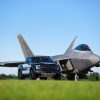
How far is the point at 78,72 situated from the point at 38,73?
9.00m

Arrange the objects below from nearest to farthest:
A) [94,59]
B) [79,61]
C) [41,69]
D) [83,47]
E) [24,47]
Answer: [41,69] → [94,59] → [79,61] → [83,47] → [24,47]

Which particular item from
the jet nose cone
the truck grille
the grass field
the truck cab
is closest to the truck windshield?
the truck cab

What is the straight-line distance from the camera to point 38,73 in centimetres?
2108

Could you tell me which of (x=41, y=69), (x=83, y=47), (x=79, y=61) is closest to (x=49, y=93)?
(x=41, y=69)

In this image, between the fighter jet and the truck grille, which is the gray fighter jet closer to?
the fighter jet

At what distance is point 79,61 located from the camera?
29.4 meters

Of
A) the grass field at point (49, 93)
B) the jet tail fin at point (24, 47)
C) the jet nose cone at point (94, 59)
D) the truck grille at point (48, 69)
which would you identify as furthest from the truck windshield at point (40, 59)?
the jet tail fin at point (24, 47)

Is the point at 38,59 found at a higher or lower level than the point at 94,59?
lower

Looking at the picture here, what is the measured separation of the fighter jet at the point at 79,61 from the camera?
1120 inches

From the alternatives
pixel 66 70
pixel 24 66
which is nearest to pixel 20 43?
pixel 66 70

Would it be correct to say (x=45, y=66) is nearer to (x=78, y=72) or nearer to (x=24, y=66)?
(x=24, y=66)

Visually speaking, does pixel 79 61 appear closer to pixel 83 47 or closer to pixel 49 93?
pixel 83 47

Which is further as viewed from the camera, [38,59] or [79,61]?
[79,61]

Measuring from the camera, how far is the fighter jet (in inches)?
1120
